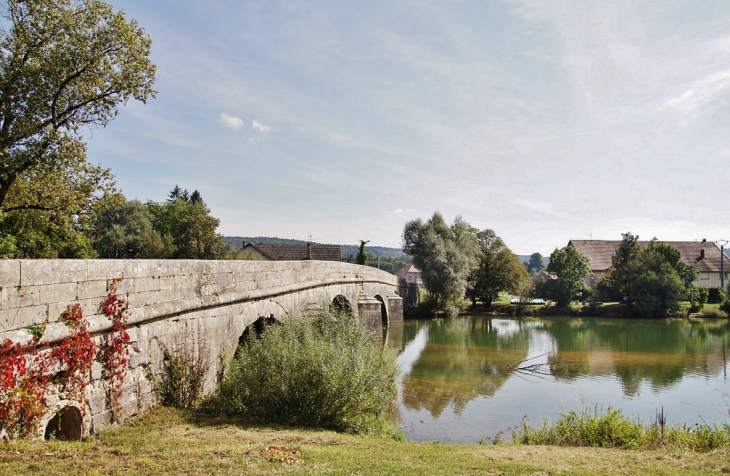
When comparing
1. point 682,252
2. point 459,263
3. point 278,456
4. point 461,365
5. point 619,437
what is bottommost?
point 461,365

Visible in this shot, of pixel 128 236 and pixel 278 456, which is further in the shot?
pixel 128 236

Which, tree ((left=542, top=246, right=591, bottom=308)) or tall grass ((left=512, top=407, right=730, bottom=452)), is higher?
tree ((left=542, top=246, right=591, bottom=308))

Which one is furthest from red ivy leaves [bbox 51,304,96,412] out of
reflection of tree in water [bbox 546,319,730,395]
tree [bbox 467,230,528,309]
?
tree [bbox 467,230,528,309]

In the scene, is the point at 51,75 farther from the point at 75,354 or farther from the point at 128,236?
the point at 128,236

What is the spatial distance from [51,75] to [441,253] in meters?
28.5

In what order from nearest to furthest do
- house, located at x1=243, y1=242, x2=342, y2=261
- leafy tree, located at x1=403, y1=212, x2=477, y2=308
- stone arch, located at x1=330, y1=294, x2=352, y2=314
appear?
stone arch, located at x1=330, y1=294, x2=352, y2=314
leafy tree, located at x1=403, y1=212, x2=477, y2=308
house, located at x1=243, y1=242, x2=342, y2=261

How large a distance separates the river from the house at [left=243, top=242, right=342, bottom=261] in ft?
50.2

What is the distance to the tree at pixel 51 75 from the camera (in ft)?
37.4

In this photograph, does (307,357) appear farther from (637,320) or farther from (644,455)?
(637,320)

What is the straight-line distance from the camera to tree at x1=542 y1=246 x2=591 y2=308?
38.8m

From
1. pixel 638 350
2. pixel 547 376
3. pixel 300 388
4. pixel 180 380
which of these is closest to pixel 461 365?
pixel 547 376

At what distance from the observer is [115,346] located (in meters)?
5.67

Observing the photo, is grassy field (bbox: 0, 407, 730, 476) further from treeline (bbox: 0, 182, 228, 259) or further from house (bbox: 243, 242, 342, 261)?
house (bbox: 243, 242, 342, 261)

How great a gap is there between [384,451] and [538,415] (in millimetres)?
6722
